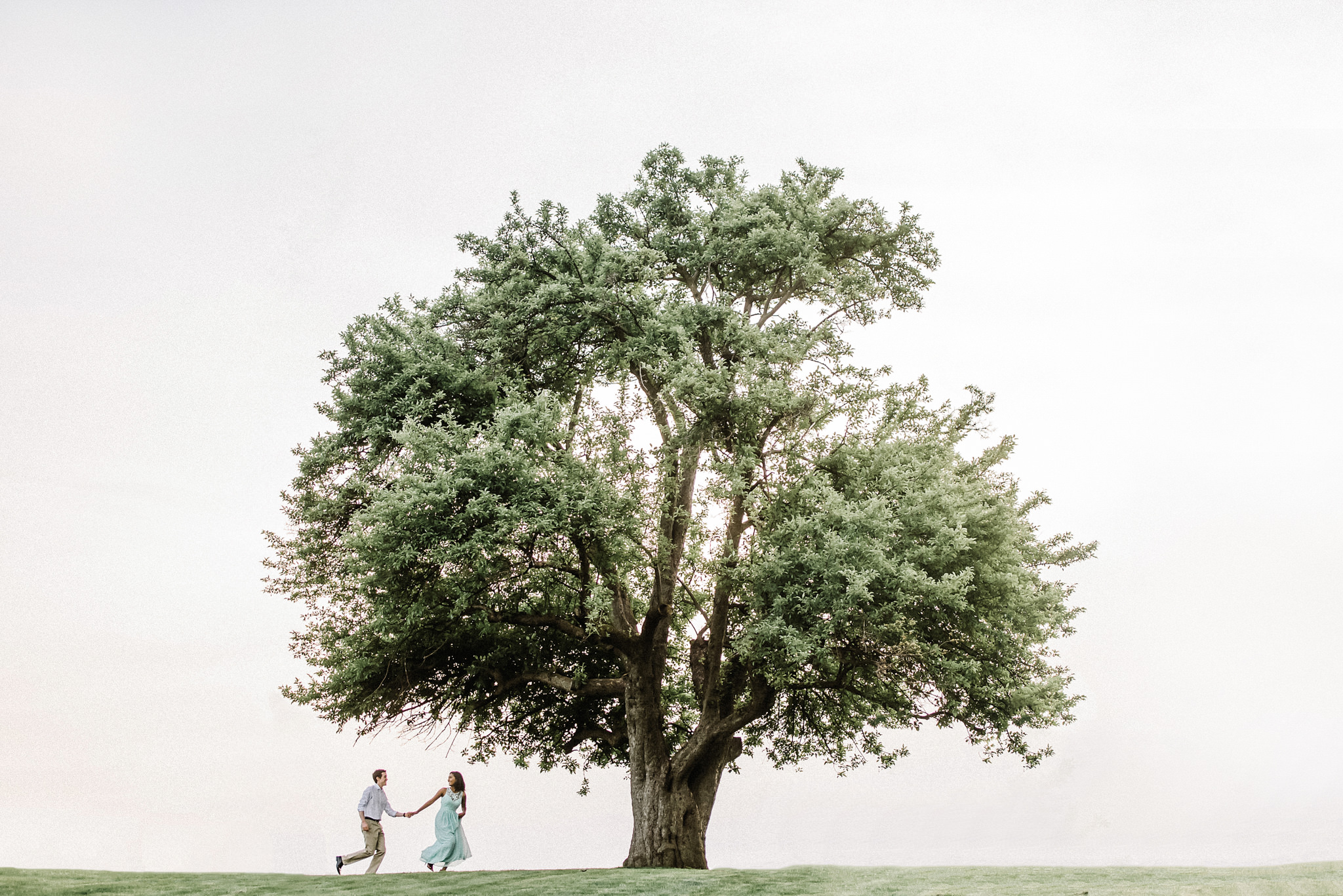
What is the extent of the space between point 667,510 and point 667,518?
0.41m

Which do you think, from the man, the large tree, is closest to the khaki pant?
the man

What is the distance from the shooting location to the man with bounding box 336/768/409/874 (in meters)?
17.9

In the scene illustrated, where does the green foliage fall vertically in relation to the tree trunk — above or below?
above

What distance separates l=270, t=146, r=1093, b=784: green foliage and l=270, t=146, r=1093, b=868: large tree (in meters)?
0.08

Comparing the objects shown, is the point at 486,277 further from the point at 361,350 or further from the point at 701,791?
the point at 701,791

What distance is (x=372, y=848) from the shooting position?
18.0 m

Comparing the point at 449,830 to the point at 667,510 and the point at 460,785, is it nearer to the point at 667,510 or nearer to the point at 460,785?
the point at 460,785

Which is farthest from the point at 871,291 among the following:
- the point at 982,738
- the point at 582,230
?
the point at 982,738

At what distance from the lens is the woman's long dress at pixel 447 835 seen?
18297 mm

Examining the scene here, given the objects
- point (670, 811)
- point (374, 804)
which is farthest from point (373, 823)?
point (670, 811)

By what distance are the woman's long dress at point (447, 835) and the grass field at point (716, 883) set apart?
1.04 m

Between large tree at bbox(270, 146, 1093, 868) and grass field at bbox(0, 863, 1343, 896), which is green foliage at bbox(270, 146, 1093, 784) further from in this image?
grass field at bbox(0, 863, 1343, 896)

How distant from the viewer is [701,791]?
Answer: 71.1 feet

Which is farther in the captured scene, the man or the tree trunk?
the tree trunk
